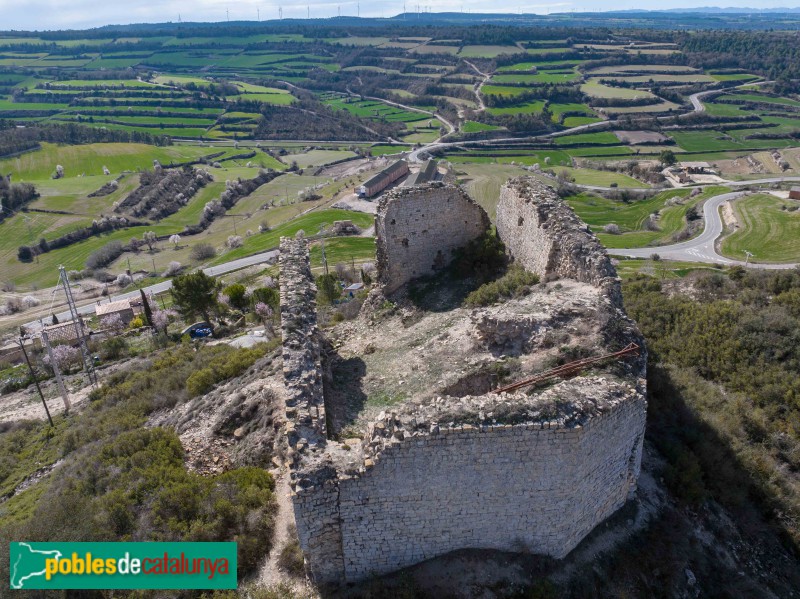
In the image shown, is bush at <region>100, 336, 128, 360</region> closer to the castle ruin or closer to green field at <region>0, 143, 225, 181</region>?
the castle ruin

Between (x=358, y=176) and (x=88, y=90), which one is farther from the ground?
(x=88, y=90)

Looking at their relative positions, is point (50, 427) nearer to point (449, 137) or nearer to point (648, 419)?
point (648, 419)

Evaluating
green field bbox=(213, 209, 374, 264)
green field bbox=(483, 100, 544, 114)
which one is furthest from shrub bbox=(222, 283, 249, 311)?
green field bbox=(483, 100, 544, 114)

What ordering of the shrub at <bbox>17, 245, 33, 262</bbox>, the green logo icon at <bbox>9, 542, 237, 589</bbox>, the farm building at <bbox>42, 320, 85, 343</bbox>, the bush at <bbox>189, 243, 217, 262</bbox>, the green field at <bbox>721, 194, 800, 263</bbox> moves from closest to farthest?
the green logo icon at <bbox>9, 542, 237, 589</bbox> < the farm building at <bbox>42, 320, 85, 343</bbox> < the green field at <bbox>721, 194, 800, 263</bbox> < the bush at <bbox>189, 243, 217, 262</bbox> < the shrub at <bbox>17, 245, 33, 262</bbox>

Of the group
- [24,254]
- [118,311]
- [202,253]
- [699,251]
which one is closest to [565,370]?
[118,311]

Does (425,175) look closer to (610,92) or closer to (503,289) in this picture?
(503,289)

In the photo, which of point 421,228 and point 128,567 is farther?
point 421,228

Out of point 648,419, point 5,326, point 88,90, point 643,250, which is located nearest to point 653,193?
point 643,250
